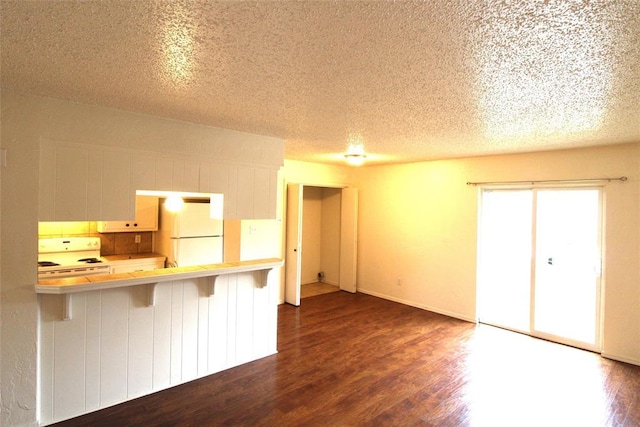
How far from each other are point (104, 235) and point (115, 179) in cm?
245

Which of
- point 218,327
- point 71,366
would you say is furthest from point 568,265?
point 71,366

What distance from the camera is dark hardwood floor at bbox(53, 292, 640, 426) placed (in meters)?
2.69

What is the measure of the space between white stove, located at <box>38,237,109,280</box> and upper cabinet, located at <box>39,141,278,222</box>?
1.62 meters

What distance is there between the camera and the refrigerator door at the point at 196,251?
453 cm

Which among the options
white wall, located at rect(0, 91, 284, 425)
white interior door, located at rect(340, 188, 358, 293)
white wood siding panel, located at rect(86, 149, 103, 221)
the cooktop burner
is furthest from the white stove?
white interior door, located at rect(340, 188, 358, 293)

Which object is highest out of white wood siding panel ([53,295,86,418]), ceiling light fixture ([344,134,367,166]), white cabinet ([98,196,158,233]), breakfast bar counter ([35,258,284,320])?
ceiling light fixture ([344,134,367,166])

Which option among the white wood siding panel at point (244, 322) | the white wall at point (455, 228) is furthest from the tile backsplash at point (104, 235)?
the white wall at point (455, 228)

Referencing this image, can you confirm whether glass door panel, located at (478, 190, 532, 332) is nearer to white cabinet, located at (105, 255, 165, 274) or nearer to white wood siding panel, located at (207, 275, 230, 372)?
white wood siding panel, located at (207, 275, 230, 372)

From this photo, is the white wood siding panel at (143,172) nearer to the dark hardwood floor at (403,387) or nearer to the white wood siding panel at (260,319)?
the white wood siding panel at (260,319)

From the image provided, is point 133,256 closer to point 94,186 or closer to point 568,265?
point 94,186

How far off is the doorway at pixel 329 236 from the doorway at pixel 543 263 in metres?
2.35

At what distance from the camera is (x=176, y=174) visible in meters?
3.12

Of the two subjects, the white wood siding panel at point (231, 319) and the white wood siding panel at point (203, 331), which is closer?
the white wood siding panel at point (203, 331)

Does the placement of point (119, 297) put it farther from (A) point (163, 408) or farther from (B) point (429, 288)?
(B) point (429, 288)
